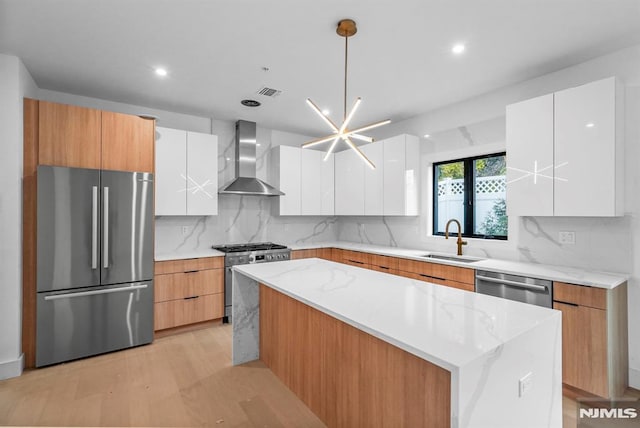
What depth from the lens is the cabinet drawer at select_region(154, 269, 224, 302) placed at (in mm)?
3512

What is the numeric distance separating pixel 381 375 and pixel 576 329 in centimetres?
176

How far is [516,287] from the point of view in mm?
2684

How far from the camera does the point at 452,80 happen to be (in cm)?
314

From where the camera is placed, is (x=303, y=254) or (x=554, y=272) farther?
(x=303, y=254)

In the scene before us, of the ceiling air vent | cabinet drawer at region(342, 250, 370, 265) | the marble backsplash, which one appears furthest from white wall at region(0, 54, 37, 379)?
cabinet drawer at region(342, 250, 370, 265)

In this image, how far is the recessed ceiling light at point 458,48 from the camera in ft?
8.14

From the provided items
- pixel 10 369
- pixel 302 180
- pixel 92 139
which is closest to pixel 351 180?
pixel 302 180

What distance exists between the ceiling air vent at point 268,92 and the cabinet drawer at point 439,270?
233cm

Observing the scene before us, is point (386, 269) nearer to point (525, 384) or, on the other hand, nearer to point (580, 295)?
point (580, 295)

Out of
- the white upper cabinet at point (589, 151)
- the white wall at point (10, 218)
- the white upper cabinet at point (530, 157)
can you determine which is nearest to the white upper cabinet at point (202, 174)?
the white wall at point (10, 218)

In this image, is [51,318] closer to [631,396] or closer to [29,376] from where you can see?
[29,376]

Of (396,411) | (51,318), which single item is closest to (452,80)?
(396,411)

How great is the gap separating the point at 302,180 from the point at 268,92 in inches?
66.7

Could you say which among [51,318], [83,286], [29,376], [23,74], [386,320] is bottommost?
[29,376]
